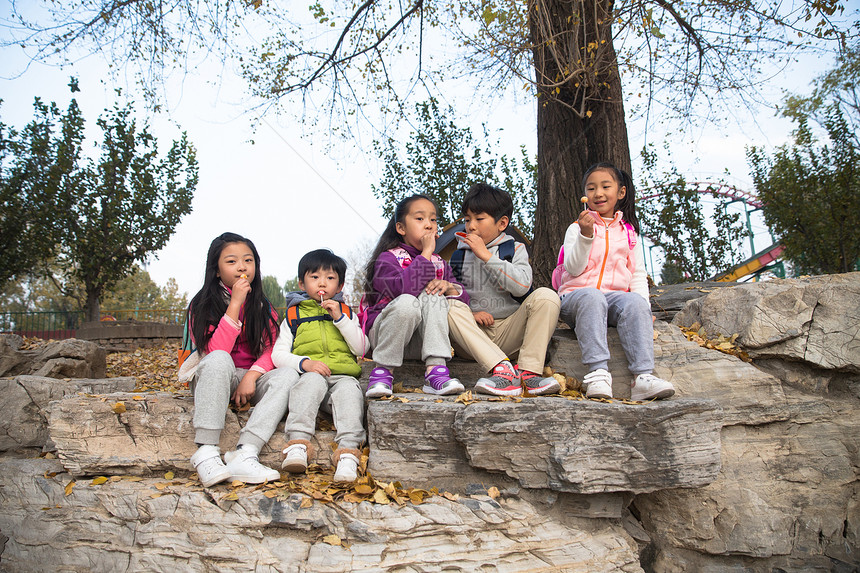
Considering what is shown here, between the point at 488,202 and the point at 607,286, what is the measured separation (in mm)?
970

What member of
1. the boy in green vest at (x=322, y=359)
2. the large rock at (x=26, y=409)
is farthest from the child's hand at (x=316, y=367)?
the large rock at (x=26, y=409)

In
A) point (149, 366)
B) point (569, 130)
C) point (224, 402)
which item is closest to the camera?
point (224, 402)

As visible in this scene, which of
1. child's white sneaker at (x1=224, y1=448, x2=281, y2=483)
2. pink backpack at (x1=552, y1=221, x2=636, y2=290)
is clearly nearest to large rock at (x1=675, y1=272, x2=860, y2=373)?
pink backpack at (x1=552, y1=221, x2=636, y2=290)

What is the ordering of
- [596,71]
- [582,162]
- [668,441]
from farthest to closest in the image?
1. [582,162]
2. [596,71]
3. [668,441]

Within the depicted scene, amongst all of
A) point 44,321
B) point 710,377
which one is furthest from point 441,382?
point 44,321

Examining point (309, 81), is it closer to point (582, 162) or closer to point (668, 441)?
point (582, 162)

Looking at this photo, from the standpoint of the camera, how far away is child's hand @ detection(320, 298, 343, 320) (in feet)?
11.0

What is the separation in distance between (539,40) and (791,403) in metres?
3.92

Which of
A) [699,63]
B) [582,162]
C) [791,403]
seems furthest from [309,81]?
[791,403]

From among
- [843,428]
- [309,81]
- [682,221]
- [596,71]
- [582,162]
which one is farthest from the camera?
Answer: [682,221]

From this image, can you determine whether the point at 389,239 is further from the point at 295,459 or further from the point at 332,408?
the point at 295,459

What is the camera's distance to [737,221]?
34.8 ft

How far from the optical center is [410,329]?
3.28 m

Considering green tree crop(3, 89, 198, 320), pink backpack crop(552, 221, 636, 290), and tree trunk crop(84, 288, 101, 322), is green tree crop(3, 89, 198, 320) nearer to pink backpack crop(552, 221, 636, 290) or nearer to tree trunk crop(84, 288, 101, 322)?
tree trunk crop(84, 288, 101, 322)
